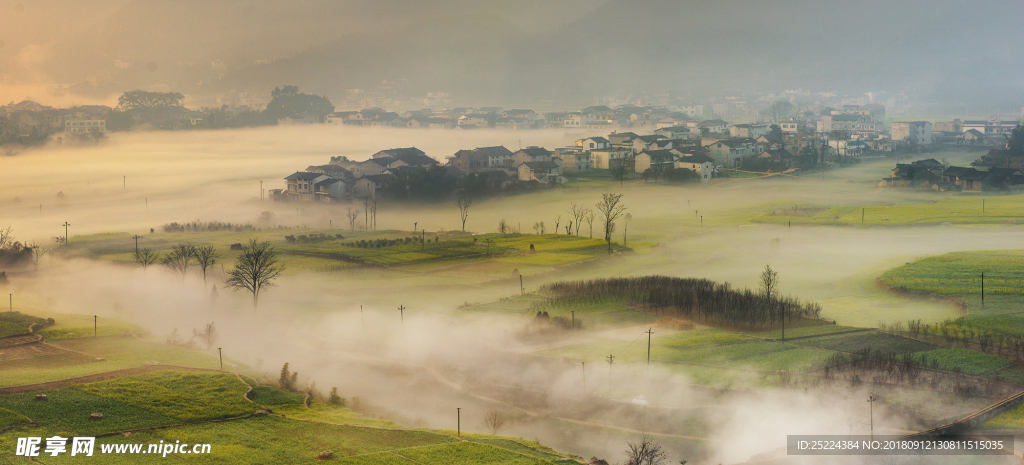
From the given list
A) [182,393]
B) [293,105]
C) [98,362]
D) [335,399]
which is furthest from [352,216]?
[293,105]

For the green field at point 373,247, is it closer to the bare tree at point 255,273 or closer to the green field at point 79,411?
the bare tree at point 255,273

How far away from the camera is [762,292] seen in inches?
1190

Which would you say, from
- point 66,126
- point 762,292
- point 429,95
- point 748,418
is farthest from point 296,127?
point 748,418

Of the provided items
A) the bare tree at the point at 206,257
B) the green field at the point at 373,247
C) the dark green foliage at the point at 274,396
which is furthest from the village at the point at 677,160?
the dark green foliage at the point at 274,396

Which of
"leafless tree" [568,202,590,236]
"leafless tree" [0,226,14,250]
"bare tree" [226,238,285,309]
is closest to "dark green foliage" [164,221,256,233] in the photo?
"leafless tree" [0,226,14,250]

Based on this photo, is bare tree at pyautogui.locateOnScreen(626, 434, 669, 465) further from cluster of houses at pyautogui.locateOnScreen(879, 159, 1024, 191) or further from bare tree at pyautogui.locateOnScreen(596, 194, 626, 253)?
cluster of houses at pyautogui.locateOnScreen(879, 159, 1024, 191)

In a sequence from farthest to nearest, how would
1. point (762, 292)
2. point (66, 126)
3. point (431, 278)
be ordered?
point (66, 126)
point (431, 278)
point (762, 292)

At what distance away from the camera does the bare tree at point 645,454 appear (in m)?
17.5

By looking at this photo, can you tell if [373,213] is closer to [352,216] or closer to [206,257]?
[352,216]

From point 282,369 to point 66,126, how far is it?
214ft

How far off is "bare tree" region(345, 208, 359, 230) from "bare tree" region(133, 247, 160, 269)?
11.4 metres

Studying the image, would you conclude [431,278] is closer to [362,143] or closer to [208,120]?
[362,143]

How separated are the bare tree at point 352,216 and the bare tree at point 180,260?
11.0m

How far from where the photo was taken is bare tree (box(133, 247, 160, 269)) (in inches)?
1394
